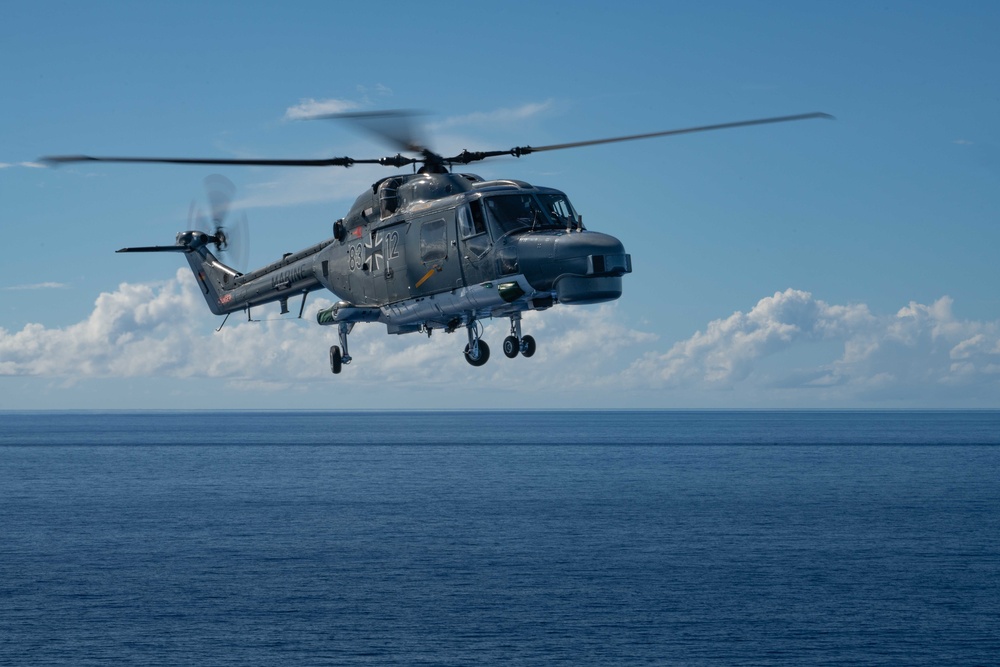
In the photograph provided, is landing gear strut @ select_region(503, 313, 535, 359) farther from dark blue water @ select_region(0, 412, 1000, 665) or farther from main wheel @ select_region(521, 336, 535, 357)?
dark blue water @ select_region(0, 412, 1000, 665)

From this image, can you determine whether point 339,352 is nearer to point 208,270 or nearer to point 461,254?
point 461,254

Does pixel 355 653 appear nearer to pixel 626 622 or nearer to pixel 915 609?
pixel 626 622

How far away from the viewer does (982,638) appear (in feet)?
290

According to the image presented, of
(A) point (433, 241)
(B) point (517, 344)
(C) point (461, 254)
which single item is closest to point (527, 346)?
(B) point (517, 344)

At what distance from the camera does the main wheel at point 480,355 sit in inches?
1287

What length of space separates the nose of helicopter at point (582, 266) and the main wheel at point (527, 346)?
60.2 inches

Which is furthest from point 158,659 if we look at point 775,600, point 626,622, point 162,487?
point 162,487

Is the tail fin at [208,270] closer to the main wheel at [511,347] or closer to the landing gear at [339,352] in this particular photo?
the landing gear at [339,352]

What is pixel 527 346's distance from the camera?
30.2m

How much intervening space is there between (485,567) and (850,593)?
122 feet

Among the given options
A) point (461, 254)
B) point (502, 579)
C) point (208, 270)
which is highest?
point (208, 270)

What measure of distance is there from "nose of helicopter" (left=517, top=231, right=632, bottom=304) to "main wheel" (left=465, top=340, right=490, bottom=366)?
13.1 ft

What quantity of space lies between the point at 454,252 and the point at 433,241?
112 centimetres

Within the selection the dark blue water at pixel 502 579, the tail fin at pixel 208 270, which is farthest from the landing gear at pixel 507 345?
the dark blue water at pixel 502 579
